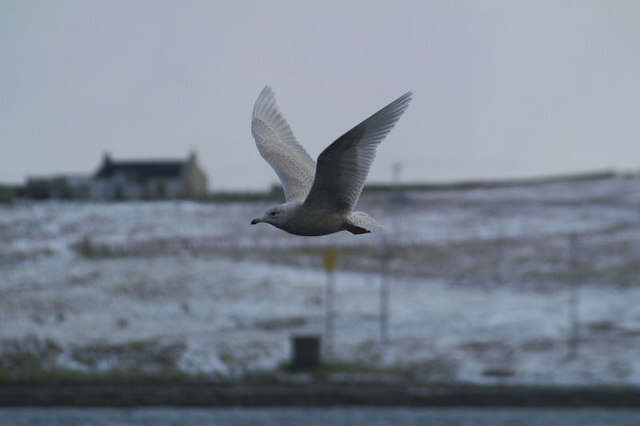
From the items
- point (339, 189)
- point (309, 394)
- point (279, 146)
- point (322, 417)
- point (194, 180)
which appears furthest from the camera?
point (194, 180)

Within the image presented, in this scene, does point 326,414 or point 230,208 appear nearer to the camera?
point 326,414

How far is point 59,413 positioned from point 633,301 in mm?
23111

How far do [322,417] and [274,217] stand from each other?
2724cm

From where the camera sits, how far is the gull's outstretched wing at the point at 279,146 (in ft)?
17.4

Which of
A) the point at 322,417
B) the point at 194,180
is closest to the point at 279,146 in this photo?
the point at 322,417

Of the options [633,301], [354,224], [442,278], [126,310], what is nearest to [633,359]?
[633,301]

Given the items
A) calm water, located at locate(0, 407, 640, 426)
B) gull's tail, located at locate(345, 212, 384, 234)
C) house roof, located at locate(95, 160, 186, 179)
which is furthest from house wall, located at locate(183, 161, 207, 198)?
gull's tail, located at locate(345, 212, 384, 234)

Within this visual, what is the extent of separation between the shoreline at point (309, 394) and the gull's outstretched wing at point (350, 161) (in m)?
24.0

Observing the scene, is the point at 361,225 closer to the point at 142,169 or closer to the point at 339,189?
the point at 339,189

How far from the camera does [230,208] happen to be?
61094 millimetres

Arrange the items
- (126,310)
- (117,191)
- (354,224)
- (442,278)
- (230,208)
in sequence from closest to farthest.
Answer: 1. (354,224)
2. (126,310)
3. (442,278)
4. (230,208)
5. (117,191)

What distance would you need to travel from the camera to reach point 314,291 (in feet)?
126

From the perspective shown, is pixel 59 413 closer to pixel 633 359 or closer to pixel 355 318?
pixel 355 318

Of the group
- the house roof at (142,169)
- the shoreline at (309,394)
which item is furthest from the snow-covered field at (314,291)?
the house roof at (142,169)
